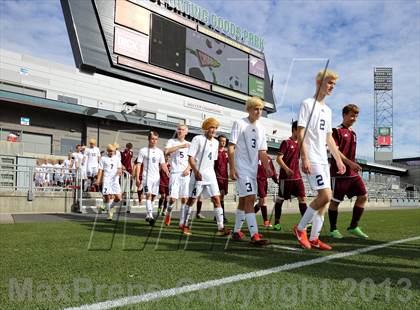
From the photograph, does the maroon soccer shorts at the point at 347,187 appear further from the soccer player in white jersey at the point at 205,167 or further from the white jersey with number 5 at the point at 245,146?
the soccer player in white jersey at the point at 205,167

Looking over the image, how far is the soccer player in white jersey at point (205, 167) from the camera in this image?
658 centimetres

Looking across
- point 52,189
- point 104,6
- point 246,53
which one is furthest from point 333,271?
point 246,53

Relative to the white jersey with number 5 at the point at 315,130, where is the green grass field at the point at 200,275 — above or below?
below

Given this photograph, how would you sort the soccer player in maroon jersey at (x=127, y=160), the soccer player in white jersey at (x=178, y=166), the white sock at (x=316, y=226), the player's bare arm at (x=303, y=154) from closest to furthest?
the player's bare arm at (x=303, y=154) → the white sock at (x=316, y=226) → the soccer player in white jersey at (x=178, y=166) → the soccer player in maroon jersey at (x=127, y=160)

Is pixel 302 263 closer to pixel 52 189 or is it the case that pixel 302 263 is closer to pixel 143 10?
pixel 52 189

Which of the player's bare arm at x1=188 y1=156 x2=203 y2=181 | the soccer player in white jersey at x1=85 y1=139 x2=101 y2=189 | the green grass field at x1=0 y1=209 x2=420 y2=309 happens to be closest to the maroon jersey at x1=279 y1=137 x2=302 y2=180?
the player's bare arm at x1=188 y1=156 x2=203 y2=181

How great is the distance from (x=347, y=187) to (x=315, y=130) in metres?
1.88

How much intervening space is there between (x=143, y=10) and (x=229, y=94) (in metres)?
13.0

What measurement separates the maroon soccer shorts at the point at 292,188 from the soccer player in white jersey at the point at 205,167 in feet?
5.39

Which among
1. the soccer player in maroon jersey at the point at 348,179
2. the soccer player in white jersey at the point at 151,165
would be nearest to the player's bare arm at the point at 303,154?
the soccer player in maroon jersey at the point at 348,179

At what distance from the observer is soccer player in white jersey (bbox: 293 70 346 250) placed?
486 centimetres

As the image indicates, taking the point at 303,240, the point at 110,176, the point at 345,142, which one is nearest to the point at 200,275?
the point at 303,240

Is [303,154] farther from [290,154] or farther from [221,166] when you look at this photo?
[221,166]

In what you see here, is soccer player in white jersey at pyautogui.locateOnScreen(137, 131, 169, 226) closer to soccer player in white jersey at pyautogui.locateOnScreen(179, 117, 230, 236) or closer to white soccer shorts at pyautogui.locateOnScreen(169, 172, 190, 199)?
white soccer shorts at pyautogui.locateOnScreen(169, 172, 190, 199)
